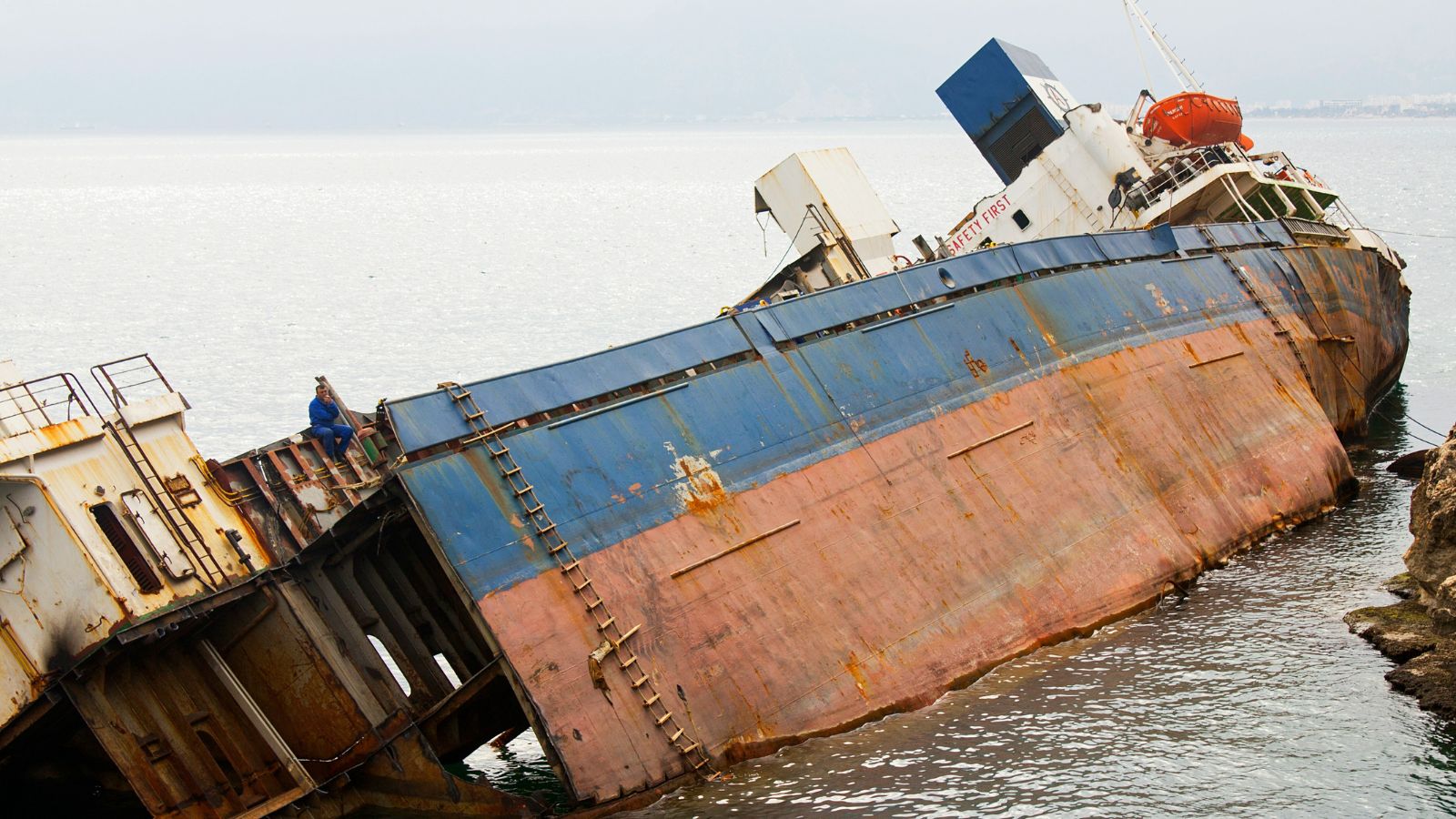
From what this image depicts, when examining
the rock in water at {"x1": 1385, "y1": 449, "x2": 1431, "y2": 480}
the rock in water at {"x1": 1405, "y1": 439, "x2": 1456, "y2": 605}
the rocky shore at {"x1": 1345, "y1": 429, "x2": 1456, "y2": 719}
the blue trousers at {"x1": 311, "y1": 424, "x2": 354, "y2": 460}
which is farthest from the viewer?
the rock in water at {"x1": 1385, "y1": 449, "x2": 1431, "y2": 480}

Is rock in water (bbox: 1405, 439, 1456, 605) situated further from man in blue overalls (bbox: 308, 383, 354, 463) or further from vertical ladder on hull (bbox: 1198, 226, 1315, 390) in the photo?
man in blue overalls (bbox: 308, 383, 354, 463)

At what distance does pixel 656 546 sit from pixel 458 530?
6.88 ft

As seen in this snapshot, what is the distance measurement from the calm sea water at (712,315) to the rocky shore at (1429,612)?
1.02 feet

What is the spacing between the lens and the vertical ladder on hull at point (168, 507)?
12727 mm

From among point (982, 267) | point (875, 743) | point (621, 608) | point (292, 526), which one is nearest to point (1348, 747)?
point (875, 743)

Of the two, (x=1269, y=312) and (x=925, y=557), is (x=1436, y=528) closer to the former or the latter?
(x=925, y=557)

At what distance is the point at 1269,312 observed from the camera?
A: 2358 centimetres

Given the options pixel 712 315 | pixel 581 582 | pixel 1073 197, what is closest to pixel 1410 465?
pixel 1073 197

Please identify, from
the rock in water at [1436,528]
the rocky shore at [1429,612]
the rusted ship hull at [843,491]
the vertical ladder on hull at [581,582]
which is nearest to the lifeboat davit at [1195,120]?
the rusted ship hull at [843,491]

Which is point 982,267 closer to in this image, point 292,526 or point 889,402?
point 889,402

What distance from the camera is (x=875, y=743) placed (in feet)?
42.3

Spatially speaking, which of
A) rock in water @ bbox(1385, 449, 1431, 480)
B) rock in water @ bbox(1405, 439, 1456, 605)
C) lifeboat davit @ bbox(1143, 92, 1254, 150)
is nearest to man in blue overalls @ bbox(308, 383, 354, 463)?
rock in water @ bbox(1405, 439, 1456, 605)

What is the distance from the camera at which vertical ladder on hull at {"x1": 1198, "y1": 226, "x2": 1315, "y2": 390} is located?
23375 mm

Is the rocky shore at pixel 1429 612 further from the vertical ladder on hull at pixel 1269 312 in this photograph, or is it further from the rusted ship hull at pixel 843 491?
the vertical ladder on hull at pixel 1269 312
